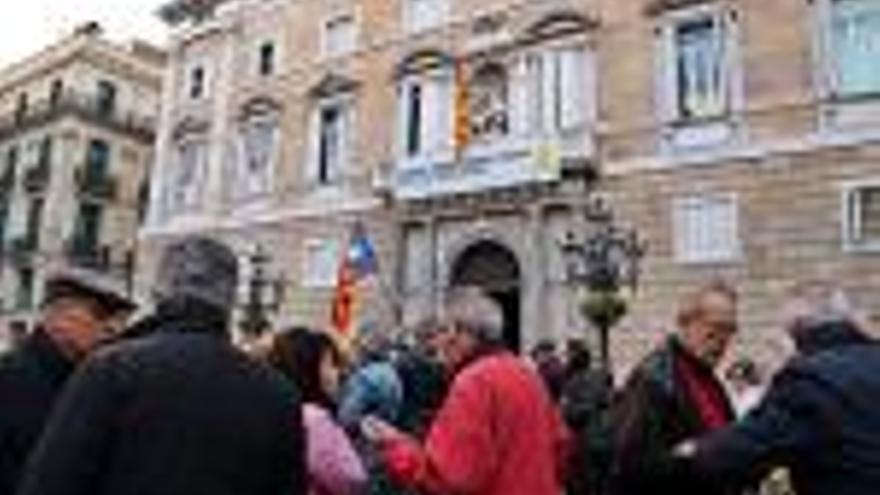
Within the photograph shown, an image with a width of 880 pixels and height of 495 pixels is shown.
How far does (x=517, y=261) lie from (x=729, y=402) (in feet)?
59.7

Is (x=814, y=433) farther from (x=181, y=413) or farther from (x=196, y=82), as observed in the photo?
(x=196, y=82)

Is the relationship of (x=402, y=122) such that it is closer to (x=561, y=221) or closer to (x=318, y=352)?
(x=561, y=221)

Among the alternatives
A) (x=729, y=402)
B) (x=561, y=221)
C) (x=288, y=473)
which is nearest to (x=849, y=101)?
(x=561, y=221)

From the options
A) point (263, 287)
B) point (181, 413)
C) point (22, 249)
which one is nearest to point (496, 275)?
point (263, 287)

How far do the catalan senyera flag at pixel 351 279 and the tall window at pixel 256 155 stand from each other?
4.84m

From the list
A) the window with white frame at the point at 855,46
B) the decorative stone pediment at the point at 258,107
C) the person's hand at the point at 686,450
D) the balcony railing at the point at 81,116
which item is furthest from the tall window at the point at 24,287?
the person's hand at the point at 686,450

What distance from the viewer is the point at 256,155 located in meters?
28.1

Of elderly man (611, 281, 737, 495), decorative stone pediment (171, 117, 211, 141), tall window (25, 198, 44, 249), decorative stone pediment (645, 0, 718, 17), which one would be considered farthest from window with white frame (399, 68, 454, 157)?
elderly man (611, 281, 737, 495)

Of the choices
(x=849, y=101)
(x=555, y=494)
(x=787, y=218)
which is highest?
(x=849, y=101)

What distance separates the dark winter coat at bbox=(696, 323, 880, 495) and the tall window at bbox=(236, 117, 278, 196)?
79.5 ft

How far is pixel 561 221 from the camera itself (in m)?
22.2

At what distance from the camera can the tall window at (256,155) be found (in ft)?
90.7

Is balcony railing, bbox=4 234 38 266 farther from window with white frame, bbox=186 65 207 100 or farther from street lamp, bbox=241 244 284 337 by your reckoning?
street lamp, bbox=241 244 284 337

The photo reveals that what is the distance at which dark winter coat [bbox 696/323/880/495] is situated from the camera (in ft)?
11.8
